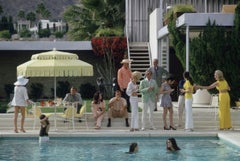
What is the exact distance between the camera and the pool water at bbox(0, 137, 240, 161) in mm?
12716

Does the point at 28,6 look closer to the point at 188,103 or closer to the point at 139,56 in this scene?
the point at 139,56

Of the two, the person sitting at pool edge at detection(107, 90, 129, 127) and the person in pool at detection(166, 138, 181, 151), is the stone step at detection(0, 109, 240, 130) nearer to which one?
the person sitting at pool edge at detection(107, 90, 129, 127)

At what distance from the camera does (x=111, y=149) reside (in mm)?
14000

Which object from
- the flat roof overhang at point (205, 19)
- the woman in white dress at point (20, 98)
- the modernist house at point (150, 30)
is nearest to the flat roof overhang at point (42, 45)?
the modernist house at point (150, 30)

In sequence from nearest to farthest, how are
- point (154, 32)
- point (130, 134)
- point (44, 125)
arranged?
point (44, 125)
point (130, 134)
point (154, 32)

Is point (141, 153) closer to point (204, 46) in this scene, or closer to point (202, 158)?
point (202, 158)

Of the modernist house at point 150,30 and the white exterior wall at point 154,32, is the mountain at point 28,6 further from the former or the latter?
the white exterior wall at point 154,32

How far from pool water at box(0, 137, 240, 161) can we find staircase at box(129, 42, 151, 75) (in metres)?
11.1

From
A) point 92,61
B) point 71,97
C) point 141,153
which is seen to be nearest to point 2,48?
point 92,61

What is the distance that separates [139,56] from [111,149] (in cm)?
1404

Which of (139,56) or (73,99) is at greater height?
(139,56)

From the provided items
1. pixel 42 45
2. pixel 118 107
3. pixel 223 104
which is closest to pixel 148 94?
pixel 118 107

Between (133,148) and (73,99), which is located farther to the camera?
(73,99)

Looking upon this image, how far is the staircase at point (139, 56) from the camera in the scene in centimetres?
2656
